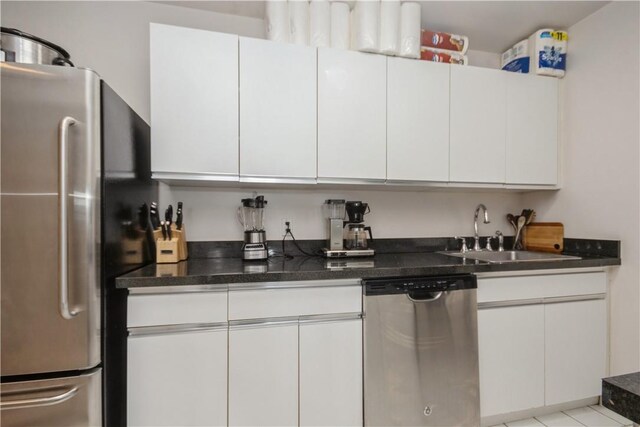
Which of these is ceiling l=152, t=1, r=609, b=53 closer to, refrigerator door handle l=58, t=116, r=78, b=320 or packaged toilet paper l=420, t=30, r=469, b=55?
packaged toilet paper l=420, t=30, r=469, b=55

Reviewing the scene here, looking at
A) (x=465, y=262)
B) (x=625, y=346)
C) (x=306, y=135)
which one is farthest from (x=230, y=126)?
(x=625, y=346)

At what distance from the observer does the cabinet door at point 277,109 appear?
5.30 ft

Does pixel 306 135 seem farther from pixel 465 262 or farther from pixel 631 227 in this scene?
pixel 631 227

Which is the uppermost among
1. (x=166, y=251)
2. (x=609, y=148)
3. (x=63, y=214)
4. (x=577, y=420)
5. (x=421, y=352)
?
(x=609, y=148)

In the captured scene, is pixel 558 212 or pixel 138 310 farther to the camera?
pixel 558 212

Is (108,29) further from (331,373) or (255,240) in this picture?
(331,373)

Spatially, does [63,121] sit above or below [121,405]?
above

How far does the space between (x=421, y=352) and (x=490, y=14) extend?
2094 millimetres

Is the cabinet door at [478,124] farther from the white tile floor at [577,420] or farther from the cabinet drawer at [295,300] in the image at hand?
the white tile floor at [577,420]

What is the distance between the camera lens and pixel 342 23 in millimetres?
1729

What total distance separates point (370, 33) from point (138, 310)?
6.00ft

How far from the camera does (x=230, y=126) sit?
1.60 metres

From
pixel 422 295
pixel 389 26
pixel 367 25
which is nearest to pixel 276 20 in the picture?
pixel 367 25

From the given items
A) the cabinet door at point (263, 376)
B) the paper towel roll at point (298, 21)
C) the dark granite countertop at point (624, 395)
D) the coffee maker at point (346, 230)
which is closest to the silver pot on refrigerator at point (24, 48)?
the paper towel roll at point (298, 21)
